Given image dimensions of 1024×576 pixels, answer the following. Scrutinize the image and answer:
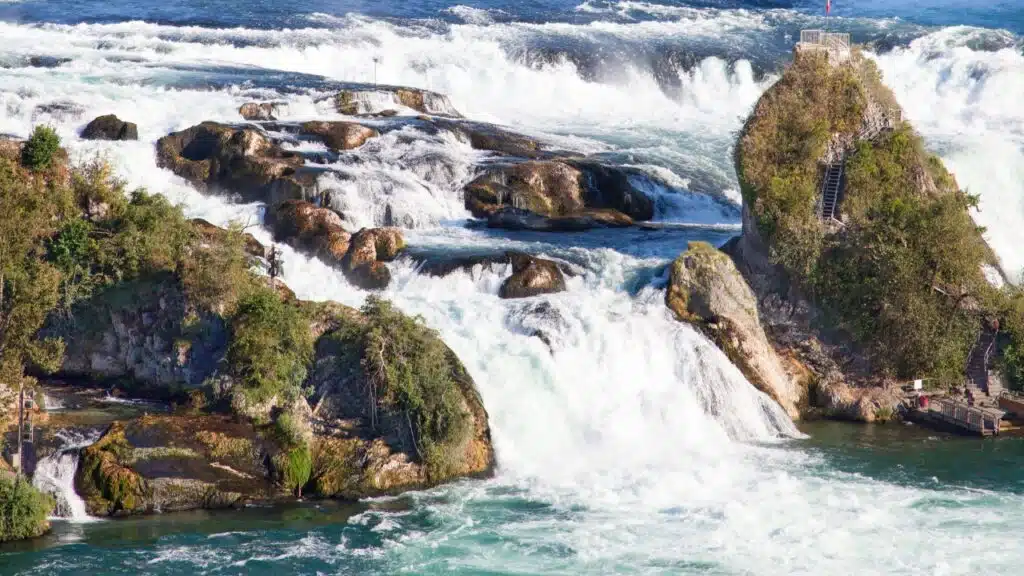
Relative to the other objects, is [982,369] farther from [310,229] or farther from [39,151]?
[39,151]

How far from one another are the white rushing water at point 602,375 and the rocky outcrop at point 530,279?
1.35 feet

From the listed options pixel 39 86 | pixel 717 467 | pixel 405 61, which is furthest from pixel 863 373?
pixel 405 61

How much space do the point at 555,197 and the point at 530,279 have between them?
916cm

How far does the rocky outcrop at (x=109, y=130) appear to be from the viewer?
5019 centimetres

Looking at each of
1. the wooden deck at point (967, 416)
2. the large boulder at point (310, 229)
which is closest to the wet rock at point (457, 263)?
the large boulder at point (310, 229)

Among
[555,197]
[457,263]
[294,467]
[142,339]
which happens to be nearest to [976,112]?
[555,197]

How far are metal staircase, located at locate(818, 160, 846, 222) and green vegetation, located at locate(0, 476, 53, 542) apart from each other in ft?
77.6

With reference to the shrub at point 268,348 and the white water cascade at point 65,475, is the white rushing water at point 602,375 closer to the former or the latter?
the white water cascade at point 65,475

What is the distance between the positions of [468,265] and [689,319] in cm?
677

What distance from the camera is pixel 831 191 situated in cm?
4262

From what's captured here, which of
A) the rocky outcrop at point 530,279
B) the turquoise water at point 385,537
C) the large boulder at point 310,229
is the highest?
the large boulder at point 310,229

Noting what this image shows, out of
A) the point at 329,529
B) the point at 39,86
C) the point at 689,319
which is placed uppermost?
the point at 39,86

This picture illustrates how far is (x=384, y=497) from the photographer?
3269 centimetres

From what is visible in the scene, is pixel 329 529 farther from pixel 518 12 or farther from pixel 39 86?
pixel 518 12
